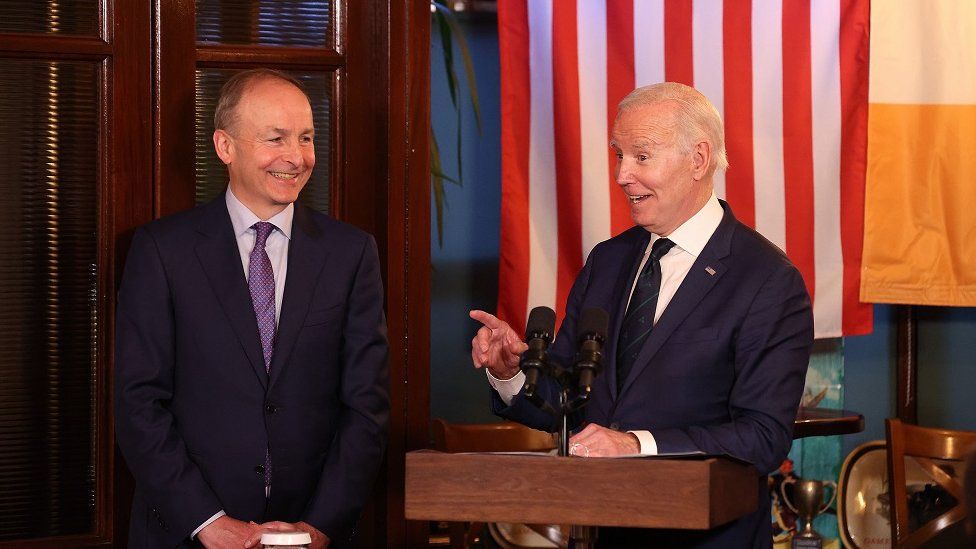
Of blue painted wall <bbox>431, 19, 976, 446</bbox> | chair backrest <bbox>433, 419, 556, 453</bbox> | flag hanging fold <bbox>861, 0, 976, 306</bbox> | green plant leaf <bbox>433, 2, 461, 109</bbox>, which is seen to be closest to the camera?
chair backrest <bbox>433, 419, 556, 453</bbox>

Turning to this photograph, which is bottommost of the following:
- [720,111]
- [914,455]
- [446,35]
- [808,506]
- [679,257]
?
[808,506]

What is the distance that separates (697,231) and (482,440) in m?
1.34

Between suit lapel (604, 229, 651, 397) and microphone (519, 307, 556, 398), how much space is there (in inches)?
16.5

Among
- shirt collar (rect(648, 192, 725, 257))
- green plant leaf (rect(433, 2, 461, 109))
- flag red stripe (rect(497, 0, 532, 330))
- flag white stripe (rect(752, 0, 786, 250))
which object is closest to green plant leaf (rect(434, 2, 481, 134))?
green plant leaf (rect(433, 2, 461, 109))

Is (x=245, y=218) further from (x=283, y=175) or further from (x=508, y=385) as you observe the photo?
(x=508, y=385)

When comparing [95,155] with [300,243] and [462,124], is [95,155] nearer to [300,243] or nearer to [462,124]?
[300,243]

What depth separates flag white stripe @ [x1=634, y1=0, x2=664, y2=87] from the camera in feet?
13.6

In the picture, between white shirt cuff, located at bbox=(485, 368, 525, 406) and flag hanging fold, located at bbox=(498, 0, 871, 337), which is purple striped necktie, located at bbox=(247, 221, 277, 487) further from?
flag hanging fold, located at bbox=(498, 0, 871, 337)

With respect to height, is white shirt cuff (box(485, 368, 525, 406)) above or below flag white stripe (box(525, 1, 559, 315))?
below

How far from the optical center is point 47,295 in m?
3.26

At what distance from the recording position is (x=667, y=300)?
95.7 inches

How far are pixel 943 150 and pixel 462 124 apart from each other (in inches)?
68.9

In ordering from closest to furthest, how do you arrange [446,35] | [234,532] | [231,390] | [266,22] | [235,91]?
[234,532]
[231,390]
[235,91]
[266,22]
[446,35]

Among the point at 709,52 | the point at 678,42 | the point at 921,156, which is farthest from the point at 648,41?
the point at 921,156
